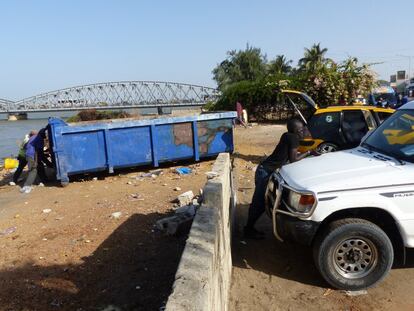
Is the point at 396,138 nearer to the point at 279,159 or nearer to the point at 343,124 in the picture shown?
the point at 279,159

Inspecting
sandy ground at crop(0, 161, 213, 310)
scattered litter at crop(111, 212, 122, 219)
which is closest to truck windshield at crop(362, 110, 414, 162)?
sandy ground at crop(0, 161, 213, 310)

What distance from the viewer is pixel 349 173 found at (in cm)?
414

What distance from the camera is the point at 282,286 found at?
14.5 feet

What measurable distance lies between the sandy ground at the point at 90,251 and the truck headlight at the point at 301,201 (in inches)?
63.1

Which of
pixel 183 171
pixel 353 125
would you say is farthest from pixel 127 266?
pixel 353 125

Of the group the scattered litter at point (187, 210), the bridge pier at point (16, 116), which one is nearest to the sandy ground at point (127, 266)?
the scattered litter at point (187, 210)

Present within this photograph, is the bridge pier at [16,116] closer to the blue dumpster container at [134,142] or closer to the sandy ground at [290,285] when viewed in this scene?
the blue dumpster container at [134,142]

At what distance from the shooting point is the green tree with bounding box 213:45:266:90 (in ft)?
187

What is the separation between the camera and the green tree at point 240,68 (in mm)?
57031

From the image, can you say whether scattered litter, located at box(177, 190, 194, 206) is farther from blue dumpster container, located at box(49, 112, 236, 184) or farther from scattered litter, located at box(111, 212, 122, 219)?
blue dumpster container, located at box(49, 112, 236, 184)

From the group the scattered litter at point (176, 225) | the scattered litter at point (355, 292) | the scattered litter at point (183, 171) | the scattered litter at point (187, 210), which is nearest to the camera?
the scattered litter at point (355, 292)

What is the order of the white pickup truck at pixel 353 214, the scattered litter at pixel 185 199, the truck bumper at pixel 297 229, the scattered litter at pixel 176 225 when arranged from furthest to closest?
the scattered litter at pixel 185 199 < the scattered litter at pixel 176 225 < the truck bumper at pixel 297 229 < the white pickup truck at pixel 353 214

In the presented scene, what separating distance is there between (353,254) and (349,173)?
76 cm

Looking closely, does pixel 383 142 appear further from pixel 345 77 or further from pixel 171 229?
pixel 345 77
